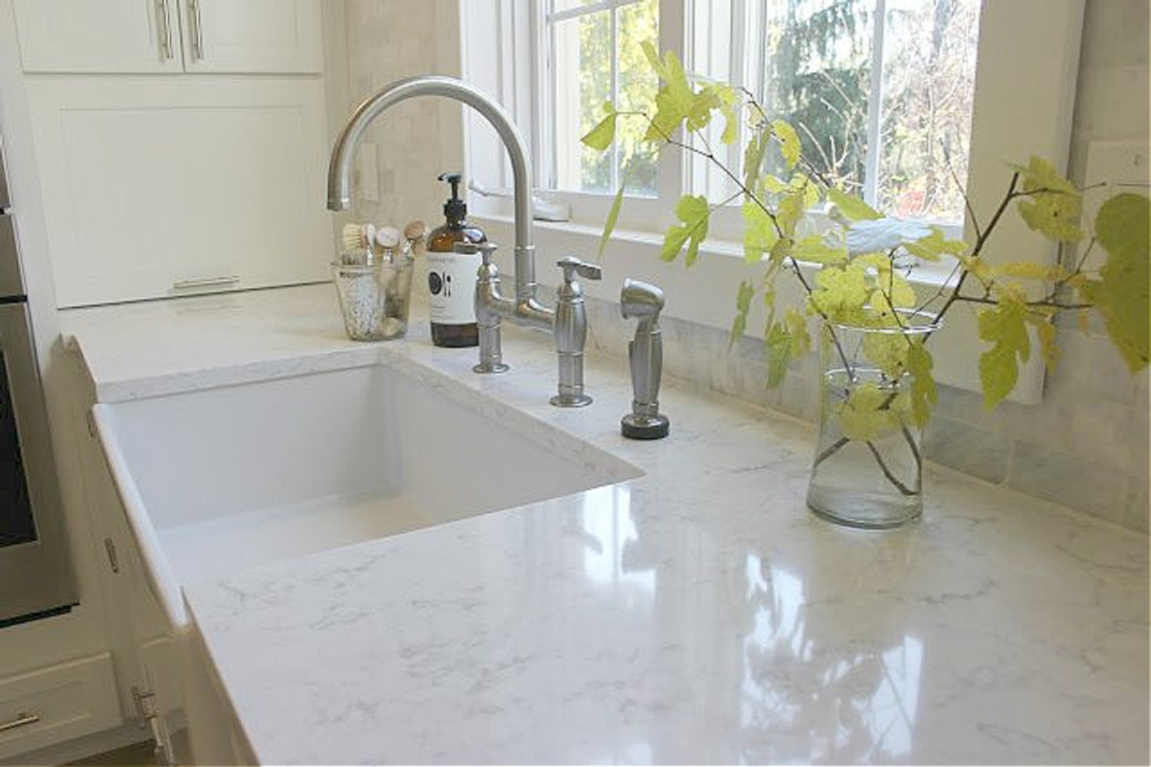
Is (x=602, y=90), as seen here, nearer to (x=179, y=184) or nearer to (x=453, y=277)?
(x=453, y=277)

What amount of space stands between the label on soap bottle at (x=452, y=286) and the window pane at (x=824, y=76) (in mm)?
533

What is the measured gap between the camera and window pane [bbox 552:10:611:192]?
68.2 inches

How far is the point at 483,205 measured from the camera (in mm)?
1935

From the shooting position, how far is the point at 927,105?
44.4 inches

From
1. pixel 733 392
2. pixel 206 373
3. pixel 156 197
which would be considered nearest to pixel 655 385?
pixel 733 392

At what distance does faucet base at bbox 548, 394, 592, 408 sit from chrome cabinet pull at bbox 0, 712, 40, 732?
4.39 feet

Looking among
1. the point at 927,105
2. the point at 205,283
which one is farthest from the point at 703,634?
the point at 205,283

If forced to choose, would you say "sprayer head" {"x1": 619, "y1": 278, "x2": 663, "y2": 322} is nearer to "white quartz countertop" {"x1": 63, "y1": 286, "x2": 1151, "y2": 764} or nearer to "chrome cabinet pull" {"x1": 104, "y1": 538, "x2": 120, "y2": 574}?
"white quartz countertop" {"x1": 63, "y1": 286, "x2": 1151, "y2": 764}

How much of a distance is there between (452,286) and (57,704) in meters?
1.18

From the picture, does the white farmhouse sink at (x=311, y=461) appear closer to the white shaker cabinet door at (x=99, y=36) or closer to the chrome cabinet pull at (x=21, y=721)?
the chrome cabinet pull at (x=21, y=721)

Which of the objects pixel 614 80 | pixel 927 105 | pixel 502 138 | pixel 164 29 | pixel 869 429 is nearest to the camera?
pixel 869 429

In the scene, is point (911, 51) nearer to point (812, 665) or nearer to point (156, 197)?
point (812, 665)

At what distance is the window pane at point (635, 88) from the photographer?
1586mm

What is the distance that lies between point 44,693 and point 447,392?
1120 millimetres
